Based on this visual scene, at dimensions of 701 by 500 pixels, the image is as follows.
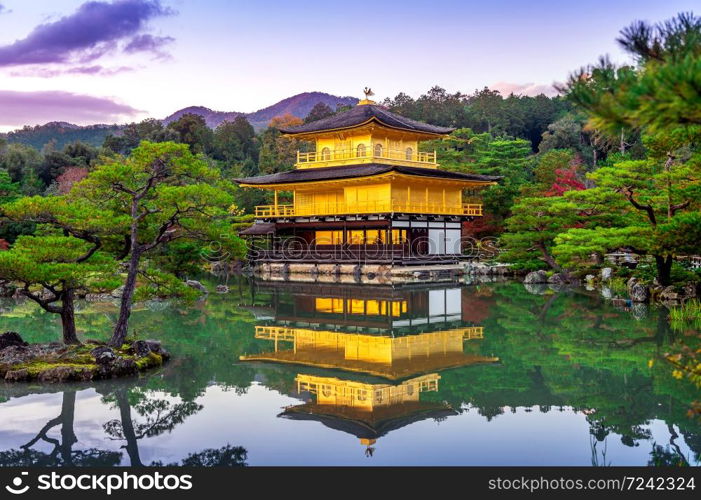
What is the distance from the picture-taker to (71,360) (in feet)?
34.6

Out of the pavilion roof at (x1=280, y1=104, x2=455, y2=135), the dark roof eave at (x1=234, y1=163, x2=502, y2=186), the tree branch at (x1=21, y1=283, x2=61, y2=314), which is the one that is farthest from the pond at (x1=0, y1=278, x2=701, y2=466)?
the pavilion roof at (x1=280, y1=104, x2=455, y2=135)

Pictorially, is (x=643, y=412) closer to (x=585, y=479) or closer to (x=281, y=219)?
(x=585, y=479)

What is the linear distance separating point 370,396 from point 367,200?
81.9 ft

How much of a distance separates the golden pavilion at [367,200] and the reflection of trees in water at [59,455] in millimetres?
23326

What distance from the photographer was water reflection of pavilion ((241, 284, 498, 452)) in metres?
8.37

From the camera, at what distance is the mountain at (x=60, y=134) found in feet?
331

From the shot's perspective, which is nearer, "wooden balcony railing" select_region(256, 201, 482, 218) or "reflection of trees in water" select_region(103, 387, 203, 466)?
"reflection of trees in water" select_region(103, 387, 203, 466)

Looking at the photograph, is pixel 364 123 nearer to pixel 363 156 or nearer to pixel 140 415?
pixel 363 156

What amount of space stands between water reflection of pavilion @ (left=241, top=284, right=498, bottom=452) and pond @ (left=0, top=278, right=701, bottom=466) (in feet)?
0.15

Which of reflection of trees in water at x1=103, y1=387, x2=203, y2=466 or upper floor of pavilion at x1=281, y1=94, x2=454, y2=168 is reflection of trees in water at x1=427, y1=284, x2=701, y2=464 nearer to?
reflection of trees in water at x1=103, y1=387, x2=203, y2=466

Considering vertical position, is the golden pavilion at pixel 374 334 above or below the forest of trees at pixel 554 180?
below

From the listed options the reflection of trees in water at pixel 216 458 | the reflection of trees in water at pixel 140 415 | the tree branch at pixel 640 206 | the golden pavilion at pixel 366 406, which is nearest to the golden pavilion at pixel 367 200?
the tree branch at pixel 640 206

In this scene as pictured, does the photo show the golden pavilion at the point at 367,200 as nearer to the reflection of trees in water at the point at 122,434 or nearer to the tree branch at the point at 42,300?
the tree branch at the point at 42,300

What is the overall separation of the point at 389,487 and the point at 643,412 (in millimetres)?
3923
